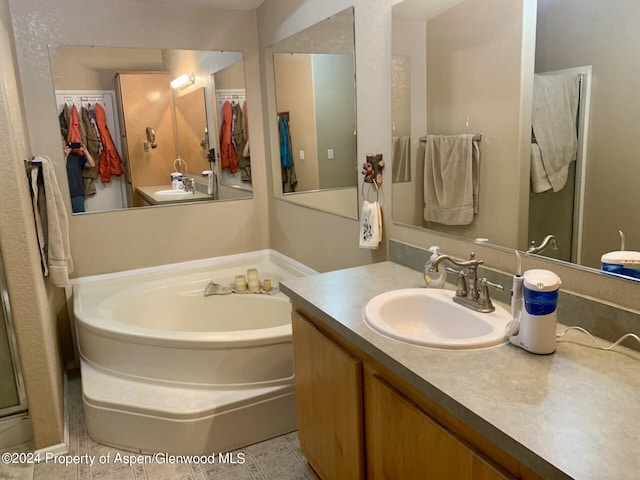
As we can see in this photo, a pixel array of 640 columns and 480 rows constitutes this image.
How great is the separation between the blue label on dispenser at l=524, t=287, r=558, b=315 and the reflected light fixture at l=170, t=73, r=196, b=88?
272 cm

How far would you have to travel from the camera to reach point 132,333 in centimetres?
241

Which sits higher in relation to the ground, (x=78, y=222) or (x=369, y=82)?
(x=369, y=82)

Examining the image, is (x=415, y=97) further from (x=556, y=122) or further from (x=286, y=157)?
(x=286, y=157)

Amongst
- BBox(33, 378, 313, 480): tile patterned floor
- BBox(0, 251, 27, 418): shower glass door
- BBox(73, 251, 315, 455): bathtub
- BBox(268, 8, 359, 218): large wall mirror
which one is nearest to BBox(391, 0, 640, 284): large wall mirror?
BBox(268, 8, 359, 218): large wall mirror

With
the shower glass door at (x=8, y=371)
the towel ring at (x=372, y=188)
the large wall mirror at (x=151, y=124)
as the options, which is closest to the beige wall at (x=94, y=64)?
the large wall mirror at (x=151, y=124)

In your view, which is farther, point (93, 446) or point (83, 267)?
point (83, 267)

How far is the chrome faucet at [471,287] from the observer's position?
149 cm

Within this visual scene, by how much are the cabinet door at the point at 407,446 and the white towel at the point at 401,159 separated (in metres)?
0.97

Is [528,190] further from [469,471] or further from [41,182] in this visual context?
[41,182]

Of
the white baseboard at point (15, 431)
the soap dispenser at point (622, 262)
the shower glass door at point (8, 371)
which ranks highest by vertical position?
the soap dispenser at point (622, 262)

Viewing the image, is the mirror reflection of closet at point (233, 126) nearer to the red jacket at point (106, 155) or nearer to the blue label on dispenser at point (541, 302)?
the red jacket at point (106, 155)

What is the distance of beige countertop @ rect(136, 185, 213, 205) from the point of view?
3209 mm

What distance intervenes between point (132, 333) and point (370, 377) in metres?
1.49

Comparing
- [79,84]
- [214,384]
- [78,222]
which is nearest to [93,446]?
[214,384]
